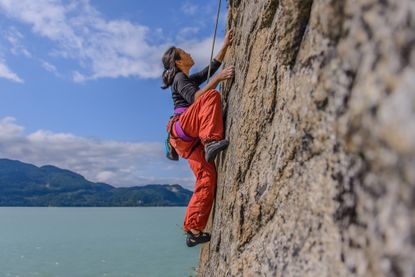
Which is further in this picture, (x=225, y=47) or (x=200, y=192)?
(x=225, y=47)

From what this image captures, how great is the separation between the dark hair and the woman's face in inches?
3.0

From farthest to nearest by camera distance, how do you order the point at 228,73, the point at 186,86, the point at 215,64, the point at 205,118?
the point at 215,64 → the point at 186,86 → the point at 228,73 → the point at 205,118

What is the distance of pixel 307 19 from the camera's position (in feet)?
13.5

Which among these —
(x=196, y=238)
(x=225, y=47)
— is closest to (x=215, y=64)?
(x=225, y=47)

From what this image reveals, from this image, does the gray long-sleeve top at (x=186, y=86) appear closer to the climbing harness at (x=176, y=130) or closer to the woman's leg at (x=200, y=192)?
the climbing harness at (x=176, y=130)

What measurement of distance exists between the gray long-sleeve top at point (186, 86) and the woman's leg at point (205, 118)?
0.48 metres

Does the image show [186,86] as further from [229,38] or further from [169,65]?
[229,38]

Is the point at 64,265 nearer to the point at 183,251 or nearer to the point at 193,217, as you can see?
the point at 183,251

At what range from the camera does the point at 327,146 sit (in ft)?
10.9

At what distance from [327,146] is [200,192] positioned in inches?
189

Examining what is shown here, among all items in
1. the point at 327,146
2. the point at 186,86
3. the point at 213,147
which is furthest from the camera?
the point at 186,86

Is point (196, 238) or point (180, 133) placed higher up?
point (180, 133)

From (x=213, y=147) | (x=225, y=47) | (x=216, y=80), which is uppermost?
(x=225, y=47)

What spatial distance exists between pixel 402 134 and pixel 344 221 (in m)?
1.05
